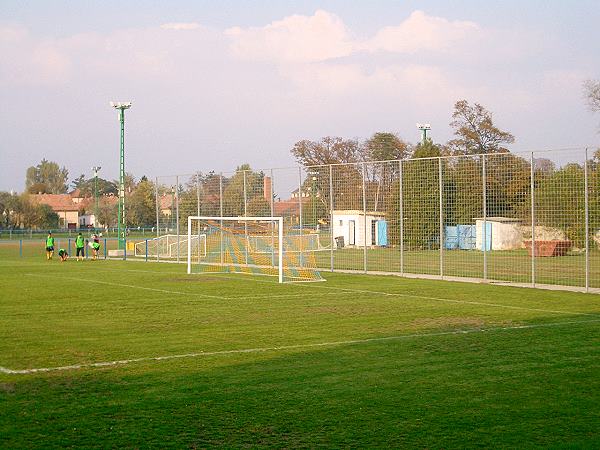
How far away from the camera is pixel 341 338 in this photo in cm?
1279

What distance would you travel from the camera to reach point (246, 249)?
31.0 m

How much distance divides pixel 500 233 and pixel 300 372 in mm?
16166

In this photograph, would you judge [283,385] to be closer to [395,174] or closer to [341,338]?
[341,338]

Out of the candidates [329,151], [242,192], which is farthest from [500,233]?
[329,151]

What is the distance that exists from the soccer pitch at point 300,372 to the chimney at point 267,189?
13.6 m

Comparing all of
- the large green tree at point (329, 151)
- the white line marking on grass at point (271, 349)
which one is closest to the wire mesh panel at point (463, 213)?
the white line marking on grass at point (271, 349)

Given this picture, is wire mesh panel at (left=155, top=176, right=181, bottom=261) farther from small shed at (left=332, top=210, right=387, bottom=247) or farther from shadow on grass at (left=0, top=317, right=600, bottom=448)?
shadow on grass at (left=0, top=317, right=600, bottom=448)

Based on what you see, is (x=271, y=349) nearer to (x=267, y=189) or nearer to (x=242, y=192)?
(x=267, y=189)

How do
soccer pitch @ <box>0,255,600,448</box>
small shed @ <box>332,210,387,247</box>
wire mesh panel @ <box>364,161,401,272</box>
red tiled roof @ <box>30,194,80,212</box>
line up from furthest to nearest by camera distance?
1. red tiled roof @ <box>30,194,80,212</box>
2. small shed @ <box>332,210,387,247</box>
3. wire mesh panel @ <box>364,161,401,272</box>
4. soccer pitch @ <box>0,255,600,448</box>

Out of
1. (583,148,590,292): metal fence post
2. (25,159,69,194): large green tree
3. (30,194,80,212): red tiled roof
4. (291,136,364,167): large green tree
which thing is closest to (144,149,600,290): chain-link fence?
(583,148,590,292): metal fence post

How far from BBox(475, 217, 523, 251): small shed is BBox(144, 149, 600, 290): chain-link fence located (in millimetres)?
33

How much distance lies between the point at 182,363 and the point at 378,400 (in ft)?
10.2

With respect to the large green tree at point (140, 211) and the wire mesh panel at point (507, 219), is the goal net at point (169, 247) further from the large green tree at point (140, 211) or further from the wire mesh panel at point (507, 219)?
the large green tree at point (140, 211)

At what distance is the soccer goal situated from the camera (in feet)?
94.4
